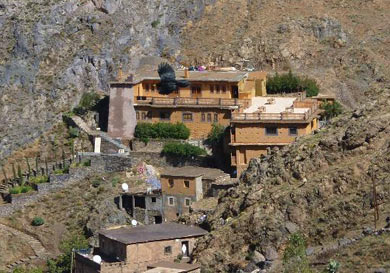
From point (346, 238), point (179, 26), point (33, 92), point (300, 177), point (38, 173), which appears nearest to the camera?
point (346, 238)

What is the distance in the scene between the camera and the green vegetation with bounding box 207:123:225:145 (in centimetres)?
10100

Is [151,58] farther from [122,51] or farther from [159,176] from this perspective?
[159,176]

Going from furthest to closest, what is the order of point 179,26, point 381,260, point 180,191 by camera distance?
1. point 179,26
2. point 180,191
3. point 381,260

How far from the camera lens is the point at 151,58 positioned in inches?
4429

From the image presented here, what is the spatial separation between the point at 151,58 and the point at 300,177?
32.4 m

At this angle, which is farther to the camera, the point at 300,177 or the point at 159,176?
the point at 159,176

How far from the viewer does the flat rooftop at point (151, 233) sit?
84.2 m

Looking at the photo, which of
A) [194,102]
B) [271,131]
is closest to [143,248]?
[271,131]

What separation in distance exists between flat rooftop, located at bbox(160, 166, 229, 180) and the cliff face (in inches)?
548

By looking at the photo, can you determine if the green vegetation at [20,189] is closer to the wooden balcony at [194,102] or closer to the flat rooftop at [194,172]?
the flat rooftop at [194,172]

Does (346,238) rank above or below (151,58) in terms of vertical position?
below

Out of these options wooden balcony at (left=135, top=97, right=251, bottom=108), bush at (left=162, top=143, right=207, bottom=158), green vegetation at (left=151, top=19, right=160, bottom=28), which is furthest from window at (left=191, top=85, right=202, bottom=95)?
green vegetation at (left=151, top=19, right=160, bottom=28)

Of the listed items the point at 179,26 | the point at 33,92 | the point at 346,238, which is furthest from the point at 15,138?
the point at 346,238

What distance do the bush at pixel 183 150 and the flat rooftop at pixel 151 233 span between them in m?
13.0
